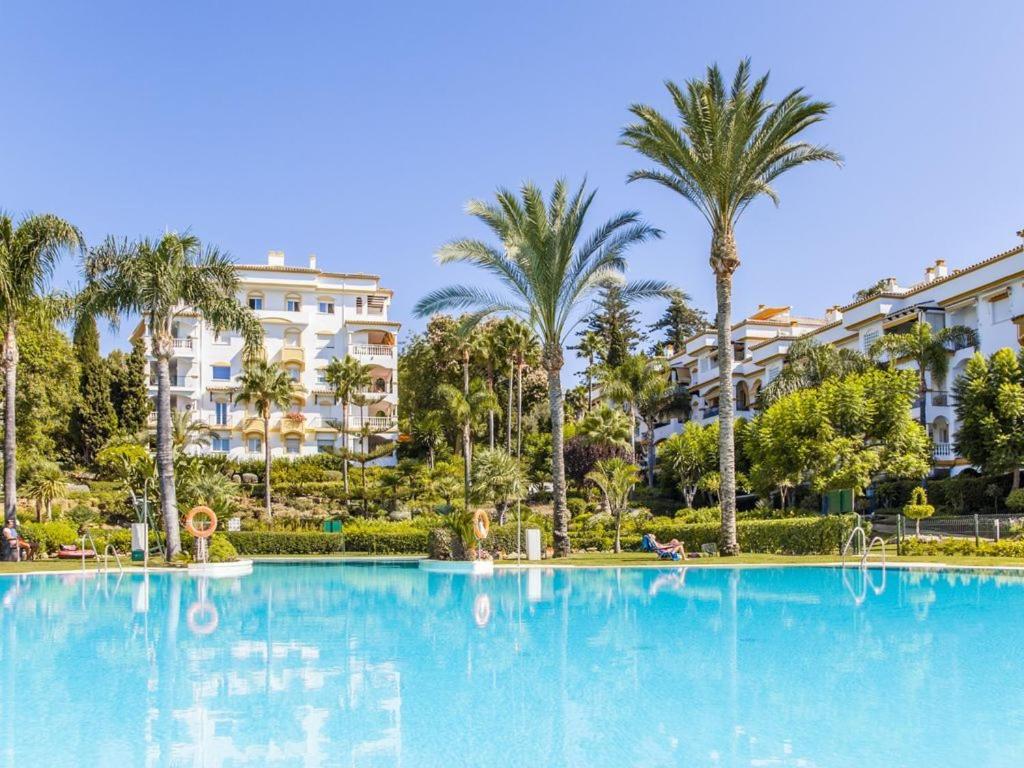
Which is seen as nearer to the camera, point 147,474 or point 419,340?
point 147,474

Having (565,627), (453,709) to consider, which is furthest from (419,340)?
(453,709)

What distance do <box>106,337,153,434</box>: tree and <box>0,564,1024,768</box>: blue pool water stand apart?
43963mm

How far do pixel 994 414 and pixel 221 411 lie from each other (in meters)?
43.3

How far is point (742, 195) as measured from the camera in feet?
97.9

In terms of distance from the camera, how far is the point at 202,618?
17438 millimetres

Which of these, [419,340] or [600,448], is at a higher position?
[419,340]

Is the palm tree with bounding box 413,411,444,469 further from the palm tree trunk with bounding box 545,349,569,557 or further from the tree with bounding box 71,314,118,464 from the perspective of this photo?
the palm tree trunk with bounding box 545,349,569,557

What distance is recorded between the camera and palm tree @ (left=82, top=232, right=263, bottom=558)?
3009cm

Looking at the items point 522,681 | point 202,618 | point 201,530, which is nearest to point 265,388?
point 201,530

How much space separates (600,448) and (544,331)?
24.5 metres

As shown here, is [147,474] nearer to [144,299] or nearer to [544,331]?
[144,299]

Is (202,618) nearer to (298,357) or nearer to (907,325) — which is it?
(907,325)

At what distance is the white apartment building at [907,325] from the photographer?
4550 centimetres

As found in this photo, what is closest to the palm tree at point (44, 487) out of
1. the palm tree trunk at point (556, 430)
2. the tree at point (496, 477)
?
the tree at point (496, 477)
